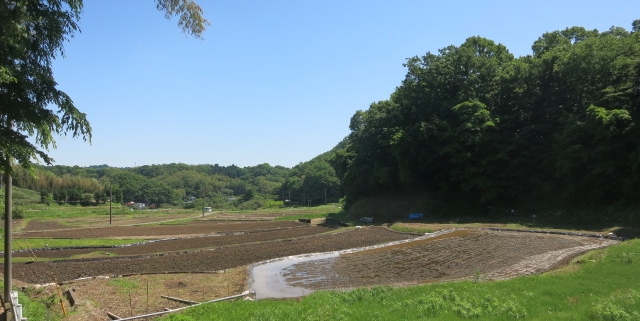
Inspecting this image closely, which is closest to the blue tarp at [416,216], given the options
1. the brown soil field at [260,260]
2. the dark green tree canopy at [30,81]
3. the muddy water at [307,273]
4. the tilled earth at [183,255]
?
the tilled earth at [183,255]

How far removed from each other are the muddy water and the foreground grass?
369 cm

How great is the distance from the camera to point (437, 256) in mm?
23672

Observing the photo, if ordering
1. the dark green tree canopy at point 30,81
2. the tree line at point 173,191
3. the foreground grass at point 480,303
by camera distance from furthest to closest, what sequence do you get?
the tree line at point 173,191 < the foreground grass at point 480,303 < the dark green tree canopy at point 30,81

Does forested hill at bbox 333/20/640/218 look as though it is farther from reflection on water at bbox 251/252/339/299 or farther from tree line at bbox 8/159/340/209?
tree line at bbox 8/159/340/209

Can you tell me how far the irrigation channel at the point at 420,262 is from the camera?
17844 millimetres

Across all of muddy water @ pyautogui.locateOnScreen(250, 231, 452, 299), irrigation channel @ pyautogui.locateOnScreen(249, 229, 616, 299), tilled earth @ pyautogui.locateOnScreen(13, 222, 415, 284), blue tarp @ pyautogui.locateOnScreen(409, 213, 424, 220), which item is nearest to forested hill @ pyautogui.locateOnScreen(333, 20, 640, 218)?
blue tarp @ pyautogui.locateOnScreen(409, 213, 424, 220)

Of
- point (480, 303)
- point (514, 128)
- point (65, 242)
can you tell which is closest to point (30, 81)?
point (480, 303)

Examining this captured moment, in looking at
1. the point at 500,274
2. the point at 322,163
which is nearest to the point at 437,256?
the point at 500,274

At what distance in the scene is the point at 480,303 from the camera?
35.4 ft

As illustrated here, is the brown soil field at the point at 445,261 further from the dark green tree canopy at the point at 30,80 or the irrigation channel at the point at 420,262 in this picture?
the dark green tree canopy at the point at 30,80

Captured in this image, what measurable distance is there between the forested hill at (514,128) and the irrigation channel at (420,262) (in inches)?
389

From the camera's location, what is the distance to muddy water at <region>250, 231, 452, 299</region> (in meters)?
17.4

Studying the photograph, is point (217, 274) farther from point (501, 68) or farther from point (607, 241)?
point (501, 68)

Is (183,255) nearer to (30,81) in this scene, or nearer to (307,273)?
(307,273)
